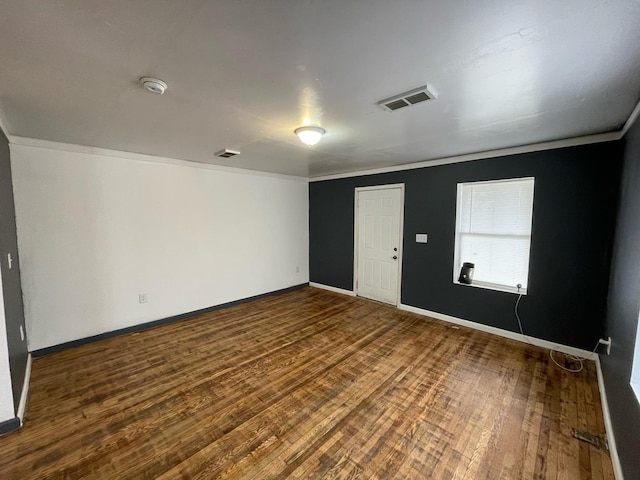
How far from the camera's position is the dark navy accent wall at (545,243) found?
279 cm

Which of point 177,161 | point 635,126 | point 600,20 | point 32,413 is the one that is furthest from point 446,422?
point 177,161

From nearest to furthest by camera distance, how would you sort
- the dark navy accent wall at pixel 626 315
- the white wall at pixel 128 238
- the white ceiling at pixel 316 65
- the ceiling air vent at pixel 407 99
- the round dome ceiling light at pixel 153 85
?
the white ceiling at pixel 316 65 → the dark navy accent wall at pixel 626 315 → the round dome ceiling light at pixel 153 85 → the ceiling air vent at pixel 407 99 → the white wall at pixel 128 238

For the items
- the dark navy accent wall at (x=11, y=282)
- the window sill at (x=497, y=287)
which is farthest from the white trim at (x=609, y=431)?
the dark navy accent wall at (x=11, y=282)

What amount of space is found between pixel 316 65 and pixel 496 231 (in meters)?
3.25

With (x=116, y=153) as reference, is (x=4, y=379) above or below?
below

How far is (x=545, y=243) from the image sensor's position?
310 centimetres

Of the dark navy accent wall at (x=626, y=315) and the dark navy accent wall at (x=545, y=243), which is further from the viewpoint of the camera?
the dark navy accent wall at (x=545, y=243)

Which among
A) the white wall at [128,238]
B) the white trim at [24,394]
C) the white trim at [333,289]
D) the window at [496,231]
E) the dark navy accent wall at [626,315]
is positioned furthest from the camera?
the white trim at [333,289]

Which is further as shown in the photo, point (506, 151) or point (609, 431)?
point (506, 151)

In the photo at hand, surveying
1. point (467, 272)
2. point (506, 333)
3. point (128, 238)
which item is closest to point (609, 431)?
point (506, 333)

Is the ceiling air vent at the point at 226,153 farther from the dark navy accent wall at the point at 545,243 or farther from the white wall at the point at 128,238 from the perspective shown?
the dark navy accent wall at the point at 545,243

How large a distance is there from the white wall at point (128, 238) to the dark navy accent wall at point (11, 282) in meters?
0.22

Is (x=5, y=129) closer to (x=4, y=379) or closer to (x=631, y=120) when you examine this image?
(x=4, y=379)

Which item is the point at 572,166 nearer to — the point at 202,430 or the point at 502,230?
the point at 502,230
